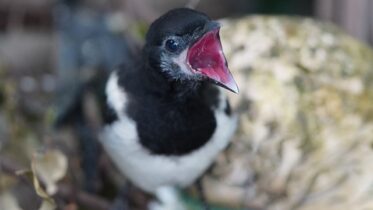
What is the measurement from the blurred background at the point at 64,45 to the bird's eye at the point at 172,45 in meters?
0.37

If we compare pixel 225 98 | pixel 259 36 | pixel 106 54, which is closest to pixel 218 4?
pixel 106 54

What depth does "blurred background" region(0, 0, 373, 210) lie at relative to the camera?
1.42m

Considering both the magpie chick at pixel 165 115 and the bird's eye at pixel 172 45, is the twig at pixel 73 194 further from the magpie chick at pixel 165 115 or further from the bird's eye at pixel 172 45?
the bird's eye at pixel 172 45

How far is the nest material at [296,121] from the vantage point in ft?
3.82

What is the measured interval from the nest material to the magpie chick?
84 mm

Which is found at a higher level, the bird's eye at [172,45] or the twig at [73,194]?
the bird's eye at [172,45]

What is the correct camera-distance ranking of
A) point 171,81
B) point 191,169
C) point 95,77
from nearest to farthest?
point 171,81 < point 191,169 < point 95,77

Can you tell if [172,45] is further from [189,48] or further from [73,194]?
[73,194]

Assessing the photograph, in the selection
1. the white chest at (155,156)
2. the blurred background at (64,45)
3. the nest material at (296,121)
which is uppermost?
the blurred background at (64,45)

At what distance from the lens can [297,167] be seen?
3.88ft

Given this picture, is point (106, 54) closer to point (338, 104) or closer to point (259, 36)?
point (259, 36)

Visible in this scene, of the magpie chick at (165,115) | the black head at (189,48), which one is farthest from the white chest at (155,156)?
the black head at (189,48)

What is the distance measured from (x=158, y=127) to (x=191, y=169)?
0.30 feet

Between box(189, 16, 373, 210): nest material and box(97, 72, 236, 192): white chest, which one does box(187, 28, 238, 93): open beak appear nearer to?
box(97, 72, 236, 192): white chest
